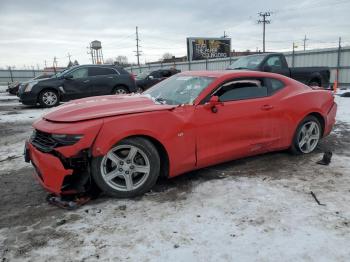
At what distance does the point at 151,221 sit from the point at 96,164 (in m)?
0.85

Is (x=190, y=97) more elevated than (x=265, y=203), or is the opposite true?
(x=190, y=97)

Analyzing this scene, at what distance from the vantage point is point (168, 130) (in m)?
3.96

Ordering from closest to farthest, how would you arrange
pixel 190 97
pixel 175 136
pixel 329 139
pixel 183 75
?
1. pixel 175 136
2. pixel 190 97
3. pixel 183 75
4. pixel 329 139

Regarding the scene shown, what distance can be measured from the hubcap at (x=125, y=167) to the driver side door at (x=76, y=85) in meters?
9.55

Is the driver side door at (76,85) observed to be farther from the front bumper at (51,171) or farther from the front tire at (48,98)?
the front bumper at (51,171)

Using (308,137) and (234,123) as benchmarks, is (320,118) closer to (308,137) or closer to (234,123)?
(308,137)

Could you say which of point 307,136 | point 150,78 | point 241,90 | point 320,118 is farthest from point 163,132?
point 150,78

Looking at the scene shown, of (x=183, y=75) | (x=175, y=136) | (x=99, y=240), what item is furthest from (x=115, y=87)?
(x=99, y=240)

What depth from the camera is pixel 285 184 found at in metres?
4.21

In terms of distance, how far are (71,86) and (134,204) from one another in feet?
32.6

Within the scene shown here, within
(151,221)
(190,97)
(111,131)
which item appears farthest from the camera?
(190,97)

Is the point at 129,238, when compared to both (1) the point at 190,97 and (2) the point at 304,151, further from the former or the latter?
(2) the point at 304,151

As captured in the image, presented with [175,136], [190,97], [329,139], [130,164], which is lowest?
[329,139]

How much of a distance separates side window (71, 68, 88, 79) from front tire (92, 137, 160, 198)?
9.81 metres
